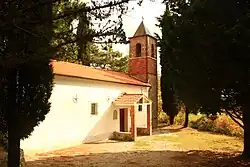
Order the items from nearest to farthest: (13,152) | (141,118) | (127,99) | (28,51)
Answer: (28,51) < (13,152) < (127,99) < (141,118)

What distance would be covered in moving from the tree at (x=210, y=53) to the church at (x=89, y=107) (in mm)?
3253

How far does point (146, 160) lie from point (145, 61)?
1562 centimetres

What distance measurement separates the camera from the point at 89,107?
61.4 feet

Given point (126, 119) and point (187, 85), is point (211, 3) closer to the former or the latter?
point (187, 85)

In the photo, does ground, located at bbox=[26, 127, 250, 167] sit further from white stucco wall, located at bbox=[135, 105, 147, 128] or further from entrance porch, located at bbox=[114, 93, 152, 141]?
white stucco wall, located at bbox=[135, 105, 147, 128]

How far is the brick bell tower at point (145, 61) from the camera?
27453 millimetres

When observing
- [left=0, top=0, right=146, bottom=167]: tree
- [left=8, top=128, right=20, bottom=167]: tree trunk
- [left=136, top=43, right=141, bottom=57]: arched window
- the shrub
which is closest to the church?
[left=136, top=43, right=141, bottom=57]: arched window

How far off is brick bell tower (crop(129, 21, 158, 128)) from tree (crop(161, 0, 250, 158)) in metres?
15.8

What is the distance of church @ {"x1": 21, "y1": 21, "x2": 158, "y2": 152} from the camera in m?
15.7

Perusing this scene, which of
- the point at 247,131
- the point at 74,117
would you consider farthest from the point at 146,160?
the point at 74,117

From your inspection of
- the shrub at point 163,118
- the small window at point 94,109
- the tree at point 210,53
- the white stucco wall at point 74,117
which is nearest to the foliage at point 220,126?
the shrub at point 163,118

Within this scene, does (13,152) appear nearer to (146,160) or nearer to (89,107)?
(146,160)

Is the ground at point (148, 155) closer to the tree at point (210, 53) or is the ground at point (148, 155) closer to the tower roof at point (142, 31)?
the tree at point (210, 53)

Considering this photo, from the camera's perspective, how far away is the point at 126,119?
77.2 ft
